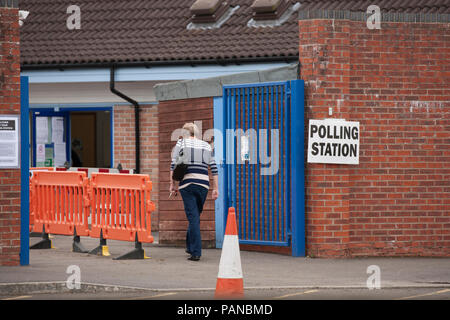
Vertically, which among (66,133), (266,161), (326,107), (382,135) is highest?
(326,107)

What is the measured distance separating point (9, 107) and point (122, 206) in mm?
2493

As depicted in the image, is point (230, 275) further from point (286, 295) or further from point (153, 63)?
point (153, 63)

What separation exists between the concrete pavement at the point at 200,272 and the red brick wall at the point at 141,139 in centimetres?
575

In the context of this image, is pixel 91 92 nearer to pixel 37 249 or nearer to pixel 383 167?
pixel 37 249

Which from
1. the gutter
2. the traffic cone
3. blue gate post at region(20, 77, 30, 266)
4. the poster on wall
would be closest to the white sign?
blue gate post at region(20, 77, 30, 266)

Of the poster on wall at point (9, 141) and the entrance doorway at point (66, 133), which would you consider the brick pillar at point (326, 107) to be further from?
the entrance doorway at point (66, 133)

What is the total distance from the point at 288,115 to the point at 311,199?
1244 mm

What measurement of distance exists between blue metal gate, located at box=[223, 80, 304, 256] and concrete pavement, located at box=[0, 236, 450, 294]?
0.41 metres

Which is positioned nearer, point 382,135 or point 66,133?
point 382,135

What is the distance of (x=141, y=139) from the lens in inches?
826

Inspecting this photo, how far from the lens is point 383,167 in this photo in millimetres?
14539

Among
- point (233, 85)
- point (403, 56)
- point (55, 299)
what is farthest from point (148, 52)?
point (55, 299)

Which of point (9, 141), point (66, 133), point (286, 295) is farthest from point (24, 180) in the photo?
point (66, 133)
